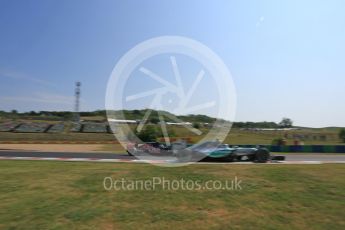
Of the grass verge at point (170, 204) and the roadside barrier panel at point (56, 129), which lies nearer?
the grass verge at point (170, 204)

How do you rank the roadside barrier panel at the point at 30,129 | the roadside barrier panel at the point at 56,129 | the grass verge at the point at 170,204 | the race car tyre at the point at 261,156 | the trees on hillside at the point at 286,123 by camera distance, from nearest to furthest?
1. the grass verge at the point at 170,204
2. the race car tyre at the point at 261,156
3. the roadside barrier panel at the point at 30,129
4. the roadside barrier panel at the point at 56,129
5. the trees on hillside at the point at 286,123

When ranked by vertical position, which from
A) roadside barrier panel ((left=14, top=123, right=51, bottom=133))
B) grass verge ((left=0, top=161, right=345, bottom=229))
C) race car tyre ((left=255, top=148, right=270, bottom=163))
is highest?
roadside barrier panel ((left=14, top=123, right=51, bottom=133))

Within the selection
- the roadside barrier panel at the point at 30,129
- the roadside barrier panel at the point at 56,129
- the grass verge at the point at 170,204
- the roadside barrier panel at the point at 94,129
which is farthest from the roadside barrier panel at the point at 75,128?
the grass verge at the point at 170,204

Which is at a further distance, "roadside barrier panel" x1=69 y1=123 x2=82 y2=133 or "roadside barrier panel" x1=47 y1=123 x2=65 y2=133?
"roadside barrier panel" x1=69 y1=123 x2=82 y2=133

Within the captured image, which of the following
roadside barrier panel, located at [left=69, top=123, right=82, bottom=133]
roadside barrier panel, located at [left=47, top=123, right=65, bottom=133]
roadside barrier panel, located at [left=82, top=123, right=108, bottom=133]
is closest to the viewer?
roadside barrier panel, located at [left=47, top=123, right=65, bottom=133]

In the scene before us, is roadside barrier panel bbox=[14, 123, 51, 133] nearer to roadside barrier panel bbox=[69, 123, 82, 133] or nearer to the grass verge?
roadside barrier panel bbox=[69, 123, 82, 133]

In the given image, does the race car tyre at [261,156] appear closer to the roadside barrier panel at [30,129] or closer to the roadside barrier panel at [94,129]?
the roadside barrier panel at [94,129]

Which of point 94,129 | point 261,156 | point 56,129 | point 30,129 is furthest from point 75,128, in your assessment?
point 261,156

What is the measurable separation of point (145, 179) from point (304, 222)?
18.6ft

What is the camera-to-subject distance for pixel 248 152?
19.8m

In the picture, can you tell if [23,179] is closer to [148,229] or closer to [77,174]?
[77,174]

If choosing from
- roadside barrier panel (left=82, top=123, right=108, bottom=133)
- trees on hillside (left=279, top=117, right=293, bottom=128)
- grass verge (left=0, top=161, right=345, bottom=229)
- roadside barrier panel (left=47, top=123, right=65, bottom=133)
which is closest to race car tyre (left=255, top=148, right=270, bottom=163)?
grass verge (left=0, top=161, right=345, bottom=229)

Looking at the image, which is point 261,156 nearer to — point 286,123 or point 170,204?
point 170,204

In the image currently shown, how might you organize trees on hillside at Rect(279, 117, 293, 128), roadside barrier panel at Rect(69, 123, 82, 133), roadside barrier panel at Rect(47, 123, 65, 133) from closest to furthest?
roadside barrier panel at Rect(47, 123, 65, 133) → roadside barrier panel at Rect(69, 123, 82, 133) → trees on hillside at Rect(279, 117, 293, 128)
